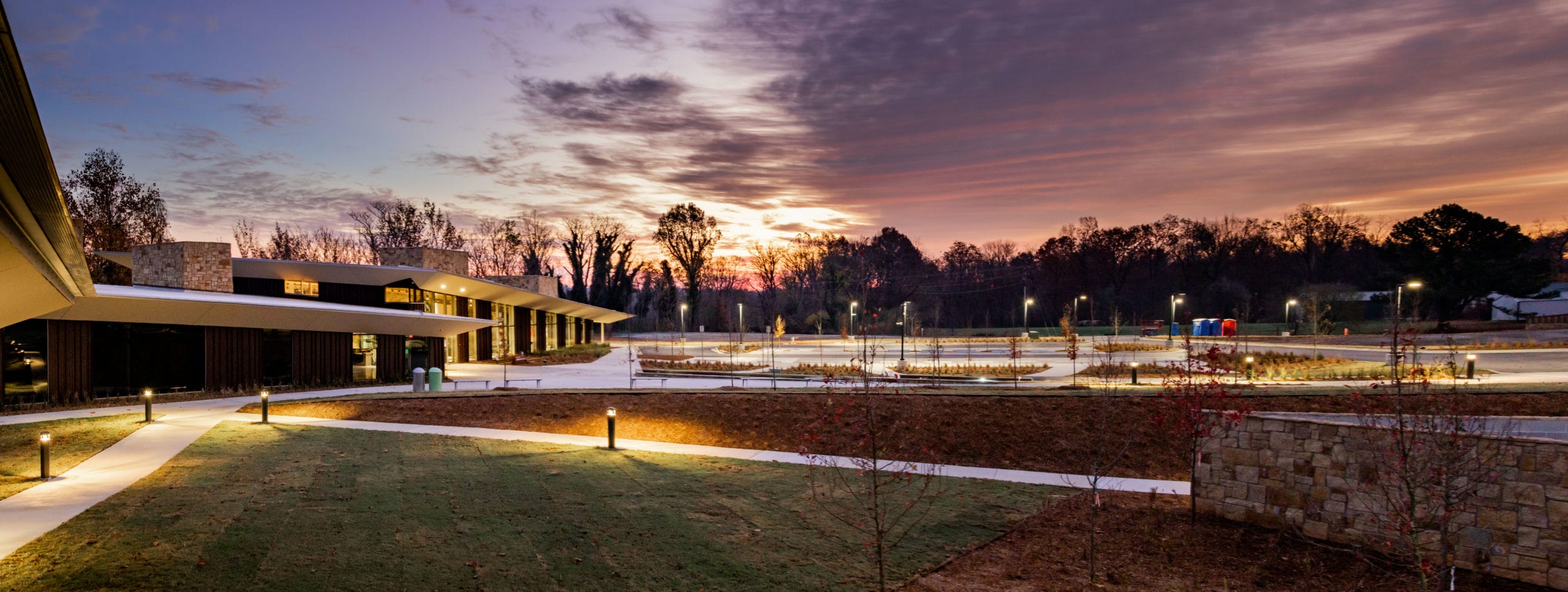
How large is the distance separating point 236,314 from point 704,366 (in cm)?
1694

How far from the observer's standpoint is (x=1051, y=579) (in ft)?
24.0

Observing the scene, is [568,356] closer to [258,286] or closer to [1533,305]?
[258,286]

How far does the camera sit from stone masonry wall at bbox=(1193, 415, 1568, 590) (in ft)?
23.4

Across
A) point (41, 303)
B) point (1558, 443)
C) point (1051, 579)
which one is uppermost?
point (41, 303)

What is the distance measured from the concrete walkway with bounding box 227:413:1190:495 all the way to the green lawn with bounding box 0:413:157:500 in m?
2.20

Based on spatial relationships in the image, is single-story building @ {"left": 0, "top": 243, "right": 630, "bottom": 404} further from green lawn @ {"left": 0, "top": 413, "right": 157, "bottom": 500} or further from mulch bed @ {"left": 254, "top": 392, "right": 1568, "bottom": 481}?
mulch bed @ {"left": 254, "top": 392, "right": 1568, "bottom": 481}

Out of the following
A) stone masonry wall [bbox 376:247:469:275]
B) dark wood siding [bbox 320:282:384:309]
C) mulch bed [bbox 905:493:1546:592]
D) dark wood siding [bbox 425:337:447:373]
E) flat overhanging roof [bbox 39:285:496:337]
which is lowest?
mulch bed [bbox 905:493:1546:592]

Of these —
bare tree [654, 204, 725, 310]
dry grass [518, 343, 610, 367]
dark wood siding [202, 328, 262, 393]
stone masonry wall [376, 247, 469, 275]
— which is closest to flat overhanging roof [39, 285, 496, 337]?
Result: dark wood siding [202, 328, 262, 393]

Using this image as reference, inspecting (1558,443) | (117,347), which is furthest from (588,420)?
(1558,443)

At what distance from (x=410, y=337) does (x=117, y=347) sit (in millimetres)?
9347

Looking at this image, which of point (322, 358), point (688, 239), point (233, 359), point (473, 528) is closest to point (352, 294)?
point (322, 358)

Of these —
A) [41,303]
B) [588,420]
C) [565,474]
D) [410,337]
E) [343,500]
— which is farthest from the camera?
[410,337]

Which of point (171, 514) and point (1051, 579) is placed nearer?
point (1051, 579)

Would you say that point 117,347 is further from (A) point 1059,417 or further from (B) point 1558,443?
(B) point 1558,443
